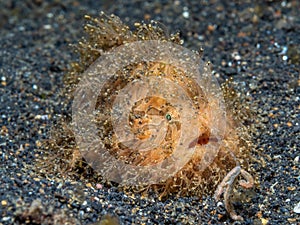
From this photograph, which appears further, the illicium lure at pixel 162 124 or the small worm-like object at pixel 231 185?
the illicium lure at pixel 162 124

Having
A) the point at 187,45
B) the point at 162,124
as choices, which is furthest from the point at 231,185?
the point at 187,45

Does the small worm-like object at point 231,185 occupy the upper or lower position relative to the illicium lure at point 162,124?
lower

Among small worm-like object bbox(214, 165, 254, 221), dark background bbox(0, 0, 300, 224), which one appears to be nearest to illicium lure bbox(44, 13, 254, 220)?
small worm-like object bbox(214, 165, 254, 221)

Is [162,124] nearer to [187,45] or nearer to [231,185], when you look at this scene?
[231,185]

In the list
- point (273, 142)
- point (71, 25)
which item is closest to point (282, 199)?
point (273, 142)

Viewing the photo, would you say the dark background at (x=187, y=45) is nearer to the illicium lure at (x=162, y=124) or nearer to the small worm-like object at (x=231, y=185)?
the small worm-like object at (x=231, y=185)

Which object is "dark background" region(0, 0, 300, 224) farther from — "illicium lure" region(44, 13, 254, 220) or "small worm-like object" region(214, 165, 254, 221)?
"illicium lure" region(44, 13, 254, 220)

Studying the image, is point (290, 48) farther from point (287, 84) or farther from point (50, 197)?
point (50, 197)

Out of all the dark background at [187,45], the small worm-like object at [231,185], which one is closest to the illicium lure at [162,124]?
the small worm-like object at [231,185]

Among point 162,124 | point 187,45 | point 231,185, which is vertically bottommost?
point 231,185
